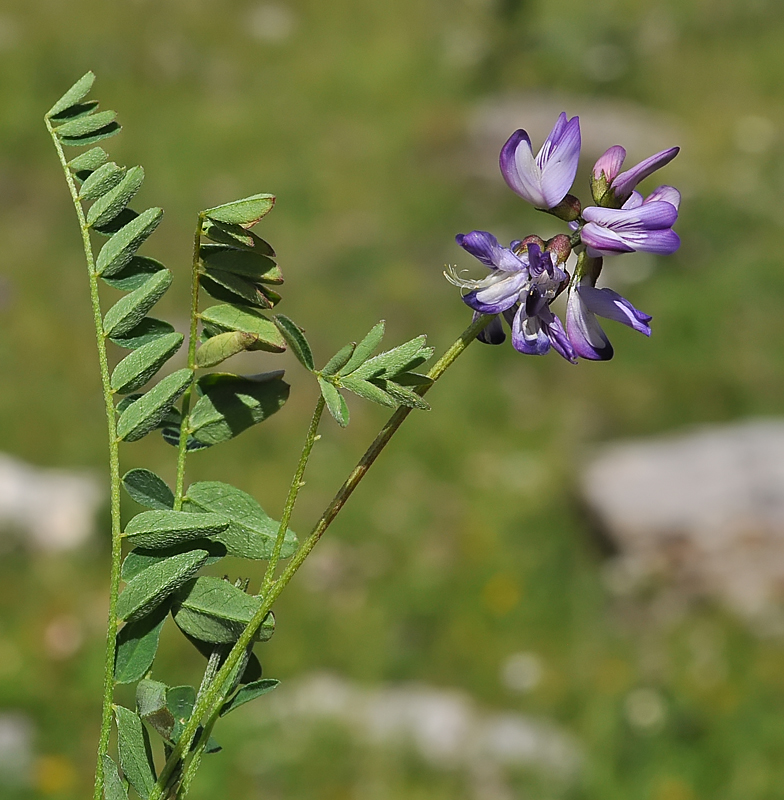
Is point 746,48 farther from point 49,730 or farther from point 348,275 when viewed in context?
point 49,730

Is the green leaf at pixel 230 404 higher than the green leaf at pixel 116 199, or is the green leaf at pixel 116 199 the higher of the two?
the green leaf at pixel 116 199

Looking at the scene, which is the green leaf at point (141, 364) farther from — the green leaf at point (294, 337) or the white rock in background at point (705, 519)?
the white rock in background at point (705, 519)

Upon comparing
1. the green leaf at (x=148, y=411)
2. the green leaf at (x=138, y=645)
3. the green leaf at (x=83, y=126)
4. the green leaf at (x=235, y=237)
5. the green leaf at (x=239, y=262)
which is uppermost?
the green leaf at (x=83, y=126)

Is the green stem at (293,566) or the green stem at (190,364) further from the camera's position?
the green stem at (190,364)

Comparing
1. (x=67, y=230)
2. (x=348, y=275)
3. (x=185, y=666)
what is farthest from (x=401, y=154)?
(x=185, y=666)

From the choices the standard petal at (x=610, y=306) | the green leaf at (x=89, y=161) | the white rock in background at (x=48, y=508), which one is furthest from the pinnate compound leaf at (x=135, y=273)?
the white rock in background at (x=48, y=508)
